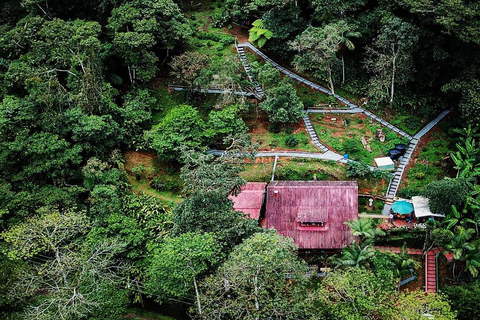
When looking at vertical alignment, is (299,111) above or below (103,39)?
below

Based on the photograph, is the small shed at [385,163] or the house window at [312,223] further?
the small shed at [385,163]

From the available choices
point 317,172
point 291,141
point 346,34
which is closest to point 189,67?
point 291,141

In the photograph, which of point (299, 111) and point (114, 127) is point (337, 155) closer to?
point (299, 111)

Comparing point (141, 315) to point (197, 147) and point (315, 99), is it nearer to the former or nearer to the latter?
point (197, 147)

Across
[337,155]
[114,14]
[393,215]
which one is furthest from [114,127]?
[393,215]

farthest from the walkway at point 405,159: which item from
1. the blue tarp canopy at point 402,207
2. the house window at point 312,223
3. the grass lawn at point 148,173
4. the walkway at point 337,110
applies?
the grass lawn at point 148,173

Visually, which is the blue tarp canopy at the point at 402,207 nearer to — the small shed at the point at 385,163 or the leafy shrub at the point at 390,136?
the small shed at the point at 385,163
